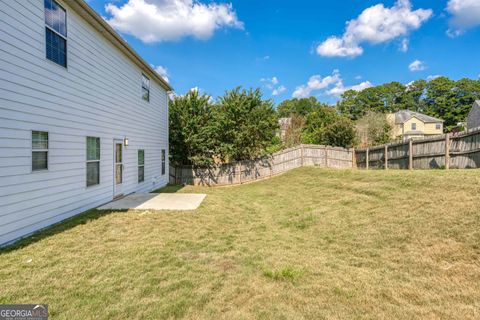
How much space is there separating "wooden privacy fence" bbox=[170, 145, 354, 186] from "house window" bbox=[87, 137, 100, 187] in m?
7.30

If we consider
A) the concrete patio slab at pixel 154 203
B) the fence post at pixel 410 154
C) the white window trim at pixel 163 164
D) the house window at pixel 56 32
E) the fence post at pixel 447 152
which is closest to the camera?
the house window at pixel 56 32

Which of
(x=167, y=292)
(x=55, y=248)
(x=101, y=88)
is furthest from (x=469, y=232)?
(x=101, y=88)

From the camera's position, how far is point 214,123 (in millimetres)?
13422

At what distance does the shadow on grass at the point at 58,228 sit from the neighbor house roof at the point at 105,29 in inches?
198

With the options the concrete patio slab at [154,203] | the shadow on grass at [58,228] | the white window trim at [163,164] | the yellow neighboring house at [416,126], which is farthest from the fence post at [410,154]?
the yellow neighboring house at [416,126]

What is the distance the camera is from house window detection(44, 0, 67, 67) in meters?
5.08

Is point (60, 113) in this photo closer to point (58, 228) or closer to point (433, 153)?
point (58, 228)

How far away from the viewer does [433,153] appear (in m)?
9.27

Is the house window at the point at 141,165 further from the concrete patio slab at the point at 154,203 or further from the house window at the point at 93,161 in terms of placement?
the house window at the point at 93,161

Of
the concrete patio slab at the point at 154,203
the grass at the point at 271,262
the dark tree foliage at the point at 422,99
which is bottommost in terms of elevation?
the grass at the point at 271,262

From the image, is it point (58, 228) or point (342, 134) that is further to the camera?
point (342, 134)

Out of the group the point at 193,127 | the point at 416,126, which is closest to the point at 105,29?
the point at 193,127

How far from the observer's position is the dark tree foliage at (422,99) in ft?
157

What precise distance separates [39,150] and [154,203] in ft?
11.1
